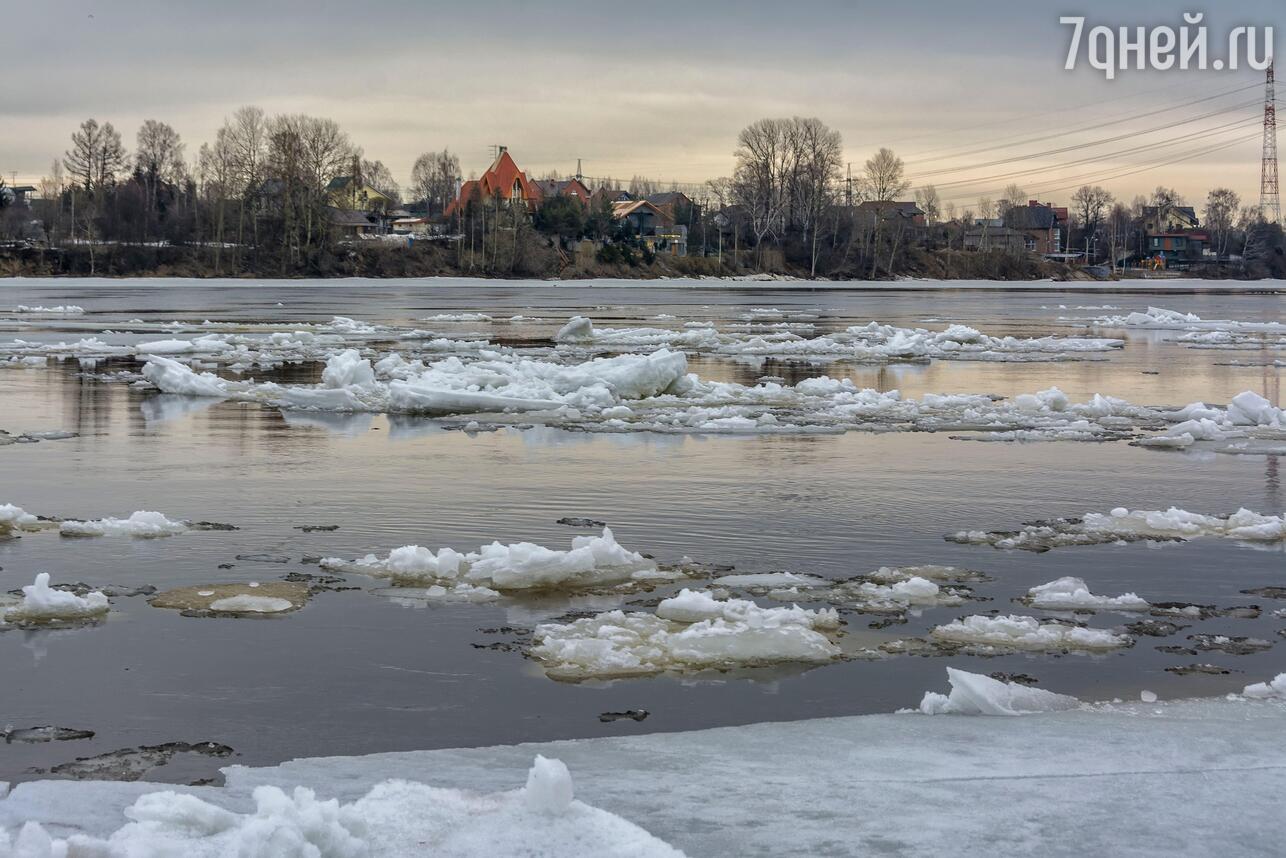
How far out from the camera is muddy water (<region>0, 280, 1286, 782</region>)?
6402 millimetres

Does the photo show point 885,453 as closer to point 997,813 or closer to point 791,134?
point 997,813

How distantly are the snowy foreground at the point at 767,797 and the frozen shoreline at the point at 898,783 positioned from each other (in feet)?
0.03

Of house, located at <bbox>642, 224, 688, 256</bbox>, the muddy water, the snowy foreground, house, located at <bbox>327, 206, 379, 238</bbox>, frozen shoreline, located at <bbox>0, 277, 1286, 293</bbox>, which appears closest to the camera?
the snowy foreground

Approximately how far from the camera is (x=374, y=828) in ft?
15.3

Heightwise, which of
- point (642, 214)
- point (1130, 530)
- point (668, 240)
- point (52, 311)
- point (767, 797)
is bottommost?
Result: point (767, 797)

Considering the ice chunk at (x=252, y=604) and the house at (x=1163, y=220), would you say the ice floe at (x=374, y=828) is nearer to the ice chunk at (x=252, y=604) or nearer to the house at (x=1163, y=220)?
the ice chunk at (x=252, y=604)

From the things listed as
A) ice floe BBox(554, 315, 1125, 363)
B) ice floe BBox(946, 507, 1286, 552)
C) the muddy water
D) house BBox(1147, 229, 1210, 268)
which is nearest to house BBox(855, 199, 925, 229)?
house BBox(1147, 229, 1210, 268)

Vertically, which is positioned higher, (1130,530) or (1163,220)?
(1163,220)

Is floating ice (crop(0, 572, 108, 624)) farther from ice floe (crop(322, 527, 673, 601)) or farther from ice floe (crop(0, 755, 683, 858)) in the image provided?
ice floe (crop(0, 755, 683, 858))

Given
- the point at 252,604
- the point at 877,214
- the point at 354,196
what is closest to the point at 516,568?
the point at 252,604

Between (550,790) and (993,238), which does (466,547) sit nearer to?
(550,790)

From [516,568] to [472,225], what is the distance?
99.4 meters

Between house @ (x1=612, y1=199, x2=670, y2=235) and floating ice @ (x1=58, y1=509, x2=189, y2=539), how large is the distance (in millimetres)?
120577

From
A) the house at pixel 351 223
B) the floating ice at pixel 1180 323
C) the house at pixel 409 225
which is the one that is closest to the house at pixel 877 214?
the house at pixel 409 225
